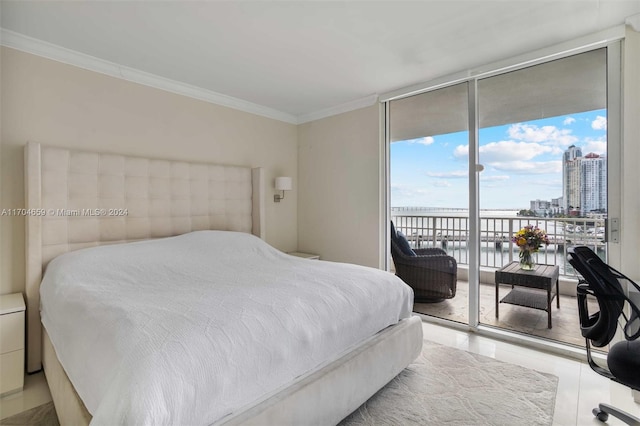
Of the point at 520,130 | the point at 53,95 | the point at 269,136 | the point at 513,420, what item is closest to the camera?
the point at 513,420

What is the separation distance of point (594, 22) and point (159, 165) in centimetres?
373

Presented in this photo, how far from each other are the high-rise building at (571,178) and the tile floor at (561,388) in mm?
1218

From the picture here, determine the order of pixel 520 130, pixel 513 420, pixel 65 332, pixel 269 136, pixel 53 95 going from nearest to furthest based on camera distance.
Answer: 1. pixel 65 332
2. pixel 513 420
3. pixel 53 95
4. pixel 520 130
5. pixel 269 136

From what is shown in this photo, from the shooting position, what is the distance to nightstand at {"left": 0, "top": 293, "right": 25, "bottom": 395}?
204cm

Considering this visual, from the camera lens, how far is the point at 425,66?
2949mm

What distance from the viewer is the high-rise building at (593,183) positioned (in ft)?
8.02

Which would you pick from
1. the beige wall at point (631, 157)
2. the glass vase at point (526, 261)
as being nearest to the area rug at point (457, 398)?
the glass vase at point (526, 261)

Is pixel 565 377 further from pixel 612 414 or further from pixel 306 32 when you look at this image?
pixel 306 32

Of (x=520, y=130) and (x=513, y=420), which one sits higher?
(x=520, y=130)

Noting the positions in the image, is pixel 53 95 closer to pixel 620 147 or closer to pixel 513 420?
pixel 513 420

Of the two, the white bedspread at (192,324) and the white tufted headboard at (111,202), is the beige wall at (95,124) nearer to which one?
the white tufted headboard at (111,202)

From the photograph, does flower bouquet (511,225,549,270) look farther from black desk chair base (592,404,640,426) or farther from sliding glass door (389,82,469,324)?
black desk chair base (592,404,640,426)

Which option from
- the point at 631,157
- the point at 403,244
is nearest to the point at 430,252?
the point at 403,244

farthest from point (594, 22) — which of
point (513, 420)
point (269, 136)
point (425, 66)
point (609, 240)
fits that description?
point (269, 136)
